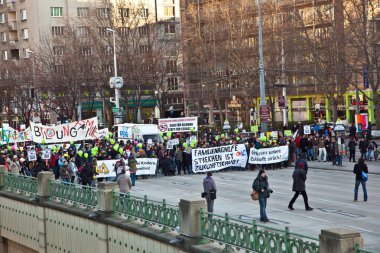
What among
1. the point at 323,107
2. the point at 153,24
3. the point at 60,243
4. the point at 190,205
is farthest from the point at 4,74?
the point at 190,205

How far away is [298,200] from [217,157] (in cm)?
1075

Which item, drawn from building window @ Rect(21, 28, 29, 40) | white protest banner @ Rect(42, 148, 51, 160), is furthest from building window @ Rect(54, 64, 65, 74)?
white protest banner @ Rect(42, 148, 51, 160)

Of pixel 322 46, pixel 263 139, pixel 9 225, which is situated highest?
pixel 322 46

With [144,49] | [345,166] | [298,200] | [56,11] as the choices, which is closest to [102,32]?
[144,49]

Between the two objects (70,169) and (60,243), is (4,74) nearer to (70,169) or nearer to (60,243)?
(70,169)

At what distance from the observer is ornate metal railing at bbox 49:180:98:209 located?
22859 millimetres

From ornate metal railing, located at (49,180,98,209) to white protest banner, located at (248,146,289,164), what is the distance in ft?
46.5

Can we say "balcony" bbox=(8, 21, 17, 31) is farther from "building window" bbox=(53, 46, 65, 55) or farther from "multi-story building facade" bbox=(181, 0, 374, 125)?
"building window" bbox=(53, 46, 65, 55)

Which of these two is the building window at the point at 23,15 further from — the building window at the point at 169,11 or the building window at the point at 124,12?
the building window at the point at 124,12

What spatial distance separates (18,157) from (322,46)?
31398 mm

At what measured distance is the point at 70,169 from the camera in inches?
1271

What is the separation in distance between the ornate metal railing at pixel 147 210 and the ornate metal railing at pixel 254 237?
4.50 ft

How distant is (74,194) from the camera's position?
24125mm

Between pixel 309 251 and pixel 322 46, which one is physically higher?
pixel 322 46
